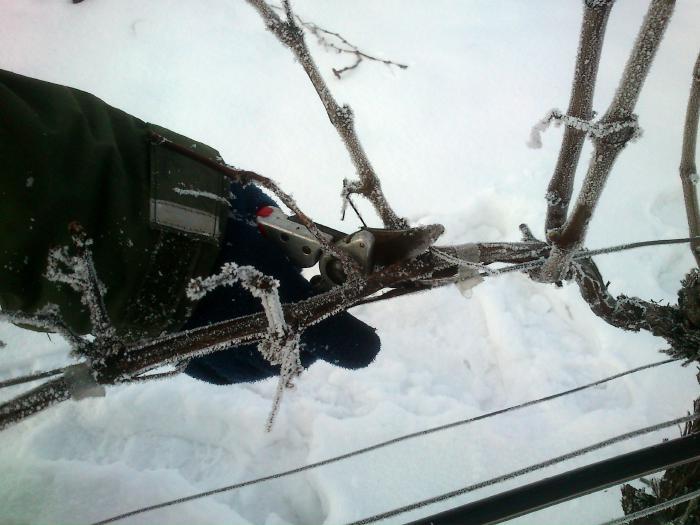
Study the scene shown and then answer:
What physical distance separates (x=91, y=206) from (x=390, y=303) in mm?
1310

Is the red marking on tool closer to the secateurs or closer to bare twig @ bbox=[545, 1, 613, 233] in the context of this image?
the secateurs

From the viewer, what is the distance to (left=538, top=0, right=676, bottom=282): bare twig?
54 centimetres

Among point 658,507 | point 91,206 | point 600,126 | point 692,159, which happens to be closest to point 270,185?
point 91,206

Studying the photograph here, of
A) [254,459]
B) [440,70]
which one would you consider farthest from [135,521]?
[440,70]

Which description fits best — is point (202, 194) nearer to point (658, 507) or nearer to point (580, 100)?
point (580, 100)

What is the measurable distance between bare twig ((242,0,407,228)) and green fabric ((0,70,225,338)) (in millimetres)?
200

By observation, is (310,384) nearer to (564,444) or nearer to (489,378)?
(489,378)

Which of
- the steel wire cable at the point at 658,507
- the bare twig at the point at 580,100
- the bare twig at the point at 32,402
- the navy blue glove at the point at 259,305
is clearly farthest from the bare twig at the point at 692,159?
the bare twig at the point at 32,402

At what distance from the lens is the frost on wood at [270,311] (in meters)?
0.51

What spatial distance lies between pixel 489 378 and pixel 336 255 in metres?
1.11

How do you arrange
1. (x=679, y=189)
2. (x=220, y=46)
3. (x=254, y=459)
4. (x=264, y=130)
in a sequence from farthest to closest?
(x=220, y=46) → (x=264, y=130) → (x=679, y=189) → (x=254, y=459)

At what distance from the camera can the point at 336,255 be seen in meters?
0.65

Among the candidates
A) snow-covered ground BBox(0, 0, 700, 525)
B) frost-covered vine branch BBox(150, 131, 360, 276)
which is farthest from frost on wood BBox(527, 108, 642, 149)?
snow-covered ground BBox(0, 0, 700, 525)

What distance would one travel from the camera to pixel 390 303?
1831 mm
